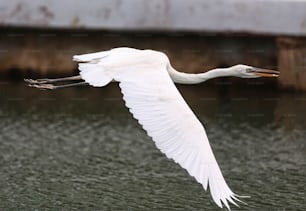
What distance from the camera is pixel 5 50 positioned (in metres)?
9.84

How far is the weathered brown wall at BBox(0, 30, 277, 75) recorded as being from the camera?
980 centimetres

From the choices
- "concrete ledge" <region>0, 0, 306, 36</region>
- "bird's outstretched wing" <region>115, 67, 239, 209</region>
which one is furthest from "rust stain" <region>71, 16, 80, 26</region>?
"bird's outstretched wing" <region>115, 67, 239, 209</region>

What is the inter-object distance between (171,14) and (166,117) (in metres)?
4.84

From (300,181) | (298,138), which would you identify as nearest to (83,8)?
(298,138)

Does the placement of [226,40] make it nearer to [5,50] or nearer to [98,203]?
[5,50]

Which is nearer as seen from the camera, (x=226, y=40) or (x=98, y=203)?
(x=98, y=203)

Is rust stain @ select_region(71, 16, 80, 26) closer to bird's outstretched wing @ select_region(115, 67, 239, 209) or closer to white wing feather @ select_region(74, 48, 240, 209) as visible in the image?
white wing feather @ select_region(74, 48, 240, 209)

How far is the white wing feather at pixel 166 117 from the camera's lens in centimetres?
457

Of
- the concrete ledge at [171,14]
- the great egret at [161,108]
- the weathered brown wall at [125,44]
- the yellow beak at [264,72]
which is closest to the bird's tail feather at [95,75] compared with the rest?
the great egret at [161,108]

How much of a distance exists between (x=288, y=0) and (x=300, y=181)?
2949mm

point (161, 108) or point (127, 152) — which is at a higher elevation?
point (161, 108)

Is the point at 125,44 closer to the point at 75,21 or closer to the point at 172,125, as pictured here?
the point at 75,21

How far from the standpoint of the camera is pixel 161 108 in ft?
16.3

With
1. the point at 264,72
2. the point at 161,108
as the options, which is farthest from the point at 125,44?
the point at 161,108
